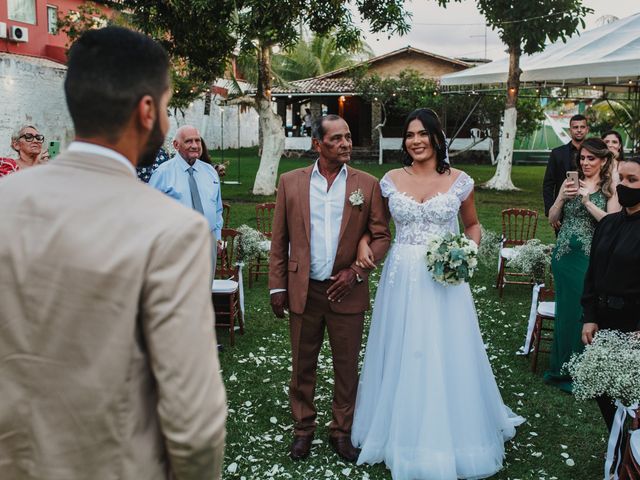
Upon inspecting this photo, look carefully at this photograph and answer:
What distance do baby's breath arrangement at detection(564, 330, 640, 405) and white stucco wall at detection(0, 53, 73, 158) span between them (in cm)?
1594

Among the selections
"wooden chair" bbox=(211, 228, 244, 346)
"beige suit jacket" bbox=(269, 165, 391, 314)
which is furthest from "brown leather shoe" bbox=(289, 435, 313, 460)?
"wooden chair" bbox=(211, 228, 244, 346)

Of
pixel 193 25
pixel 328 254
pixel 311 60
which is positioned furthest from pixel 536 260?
pixel 311 60

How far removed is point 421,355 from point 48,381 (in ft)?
10.4

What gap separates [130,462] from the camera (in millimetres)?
1688

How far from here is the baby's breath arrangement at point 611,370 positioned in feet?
11.7

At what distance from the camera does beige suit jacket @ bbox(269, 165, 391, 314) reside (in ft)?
14.7

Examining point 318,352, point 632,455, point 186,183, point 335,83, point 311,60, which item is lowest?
point 632,455

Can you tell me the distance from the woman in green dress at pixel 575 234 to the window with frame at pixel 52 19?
23266 millimetres

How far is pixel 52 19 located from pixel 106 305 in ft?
86.9

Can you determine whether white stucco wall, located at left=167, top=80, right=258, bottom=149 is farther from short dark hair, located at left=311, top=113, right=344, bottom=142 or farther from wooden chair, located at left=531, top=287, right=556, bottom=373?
short dark hair, located at left=311, top=113, right=344, bottom=142

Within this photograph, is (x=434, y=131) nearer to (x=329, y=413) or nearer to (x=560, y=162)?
(x=329, y=413)

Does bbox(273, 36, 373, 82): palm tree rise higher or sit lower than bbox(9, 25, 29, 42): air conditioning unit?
higher

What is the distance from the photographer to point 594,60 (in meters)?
10.5

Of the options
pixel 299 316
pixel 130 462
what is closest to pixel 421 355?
pixel 299 316
